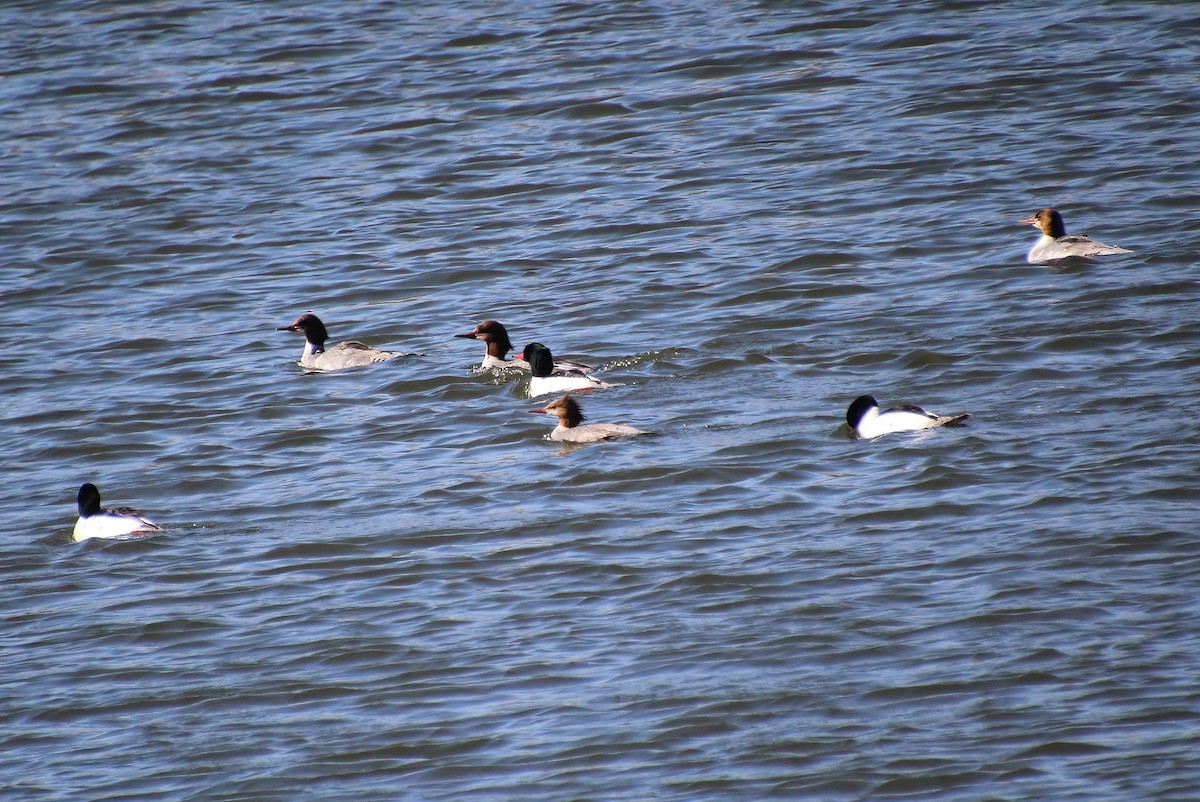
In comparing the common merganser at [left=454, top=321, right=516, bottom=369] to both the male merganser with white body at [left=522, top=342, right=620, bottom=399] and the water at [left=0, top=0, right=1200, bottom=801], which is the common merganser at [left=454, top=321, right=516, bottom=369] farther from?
the male merganser with white body at [left=522, top=342, right=620, bottom=399]

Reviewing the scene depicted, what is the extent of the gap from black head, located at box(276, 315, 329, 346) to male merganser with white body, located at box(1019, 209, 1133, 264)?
6021 millimetres

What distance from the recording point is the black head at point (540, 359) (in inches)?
484

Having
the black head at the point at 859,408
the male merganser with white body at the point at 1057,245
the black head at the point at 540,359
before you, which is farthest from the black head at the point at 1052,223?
the black head at the point at 540,359

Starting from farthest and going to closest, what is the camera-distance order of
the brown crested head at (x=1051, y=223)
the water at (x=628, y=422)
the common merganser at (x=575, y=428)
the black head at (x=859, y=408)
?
1. the brown crested head at (x=1051, y=223)
2. the common merganser at (x=575, y=428)
3. the black head at (x=859, y=408)
4. the water at (x=628, y=422)

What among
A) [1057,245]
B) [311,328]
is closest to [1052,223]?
[1057,245]

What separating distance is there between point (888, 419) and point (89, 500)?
502cm

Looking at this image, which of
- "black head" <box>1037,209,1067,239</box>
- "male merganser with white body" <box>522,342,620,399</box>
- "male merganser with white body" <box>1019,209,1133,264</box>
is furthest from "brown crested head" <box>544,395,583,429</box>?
"black head" <box>1037,209,1067,239</box>

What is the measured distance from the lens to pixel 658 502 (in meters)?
9.88

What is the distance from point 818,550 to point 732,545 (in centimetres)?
50

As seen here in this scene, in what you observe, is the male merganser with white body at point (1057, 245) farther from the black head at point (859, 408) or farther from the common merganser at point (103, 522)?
the common merganser at point (103, 522)

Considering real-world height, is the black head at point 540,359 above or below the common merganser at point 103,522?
above

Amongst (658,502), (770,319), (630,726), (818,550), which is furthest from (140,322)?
(630,726)

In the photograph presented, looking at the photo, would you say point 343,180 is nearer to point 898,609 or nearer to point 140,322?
point 140,322

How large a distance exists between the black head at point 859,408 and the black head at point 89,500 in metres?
4.77
